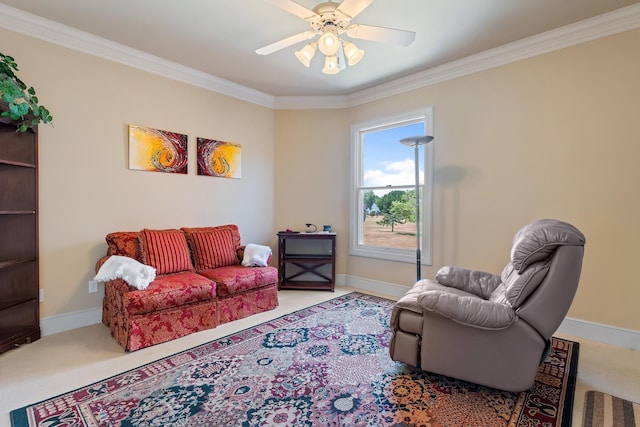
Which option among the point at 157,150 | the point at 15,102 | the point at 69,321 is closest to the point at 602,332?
the point at 157,150

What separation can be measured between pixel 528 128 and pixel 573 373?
2.16m

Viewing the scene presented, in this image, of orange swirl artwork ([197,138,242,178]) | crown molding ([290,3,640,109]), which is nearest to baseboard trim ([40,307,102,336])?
orange swirl artwork ([197,138,242,178])

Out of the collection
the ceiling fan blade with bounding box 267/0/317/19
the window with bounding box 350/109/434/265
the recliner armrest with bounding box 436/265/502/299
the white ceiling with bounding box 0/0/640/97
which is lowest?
the recliner armrest with bounding box 436/265/502/299

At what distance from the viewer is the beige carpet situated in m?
1.67

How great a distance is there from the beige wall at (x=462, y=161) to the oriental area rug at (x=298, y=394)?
117 cm

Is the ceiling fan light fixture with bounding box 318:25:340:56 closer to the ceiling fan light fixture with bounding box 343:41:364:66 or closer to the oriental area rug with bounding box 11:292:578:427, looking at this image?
the ceiling fan light fixture with bounding box 343:41:364:66

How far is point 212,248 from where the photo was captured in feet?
11.4

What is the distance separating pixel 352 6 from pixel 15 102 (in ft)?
8.38

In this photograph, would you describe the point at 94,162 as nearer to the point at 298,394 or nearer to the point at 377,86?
the point at 298,394

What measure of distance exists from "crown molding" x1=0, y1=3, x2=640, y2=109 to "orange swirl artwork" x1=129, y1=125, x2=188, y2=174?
677 millimetres

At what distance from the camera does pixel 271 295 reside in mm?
3447

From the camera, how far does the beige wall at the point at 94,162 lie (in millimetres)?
2793

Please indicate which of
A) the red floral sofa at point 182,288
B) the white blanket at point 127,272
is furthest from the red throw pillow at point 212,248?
the white blanket at point 127,272

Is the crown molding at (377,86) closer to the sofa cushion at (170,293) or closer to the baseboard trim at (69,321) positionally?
the sofa cushion at (170,293)
